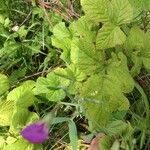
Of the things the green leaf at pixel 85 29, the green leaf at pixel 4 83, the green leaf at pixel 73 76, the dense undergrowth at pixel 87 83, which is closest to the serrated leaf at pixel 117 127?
the dense undergrowth at pixel 87 83

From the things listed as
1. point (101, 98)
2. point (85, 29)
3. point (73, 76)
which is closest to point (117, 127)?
point (101, 98)

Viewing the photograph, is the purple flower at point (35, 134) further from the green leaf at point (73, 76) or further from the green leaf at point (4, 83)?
the green leaf at point (4, 83)

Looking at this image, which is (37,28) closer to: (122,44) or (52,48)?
(52,48)


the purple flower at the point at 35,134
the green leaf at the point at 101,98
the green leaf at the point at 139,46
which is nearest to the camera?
the purple flower at the point at 35,134

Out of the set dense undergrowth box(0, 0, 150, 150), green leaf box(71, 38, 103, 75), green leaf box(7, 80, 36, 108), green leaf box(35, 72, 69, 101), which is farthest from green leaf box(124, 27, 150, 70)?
green leaf box(7, 80, 36, 108)

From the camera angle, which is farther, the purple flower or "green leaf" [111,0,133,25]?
"green leaf" [111,0,133,25]

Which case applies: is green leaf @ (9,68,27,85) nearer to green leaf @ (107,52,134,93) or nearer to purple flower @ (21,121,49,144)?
green leaf @ (107,52,134,93)

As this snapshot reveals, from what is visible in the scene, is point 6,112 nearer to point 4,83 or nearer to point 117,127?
point 4,83
